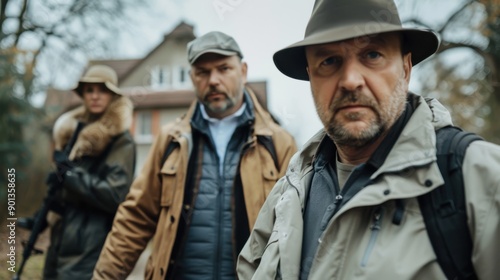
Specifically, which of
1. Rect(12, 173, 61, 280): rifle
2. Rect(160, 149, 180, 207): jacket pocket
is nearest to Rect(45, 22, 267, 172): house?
Rect(12, 173, 61, 280): rifle

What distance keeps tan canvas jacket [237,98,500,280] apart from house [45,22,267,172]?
25834mm

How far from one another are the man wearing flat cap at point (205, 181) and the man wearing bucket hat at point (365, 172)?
3.21 ft

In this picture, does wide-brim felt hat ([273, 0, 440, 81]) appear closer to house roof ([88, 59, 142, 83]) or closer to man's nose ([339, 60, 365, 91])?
man's nose ([339, 60, 365, 91])

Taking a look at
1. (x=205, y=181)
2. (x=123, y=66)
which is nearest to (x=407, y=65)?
(x=205, y=181)

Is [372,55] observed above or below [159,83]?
below

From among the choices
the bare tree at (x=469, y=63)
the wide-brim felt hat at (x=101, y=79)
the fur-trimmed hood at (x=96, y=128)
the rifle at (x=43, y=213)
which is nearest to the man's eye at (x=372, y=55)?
the fur-trimmed hood at (x=96, y=128)

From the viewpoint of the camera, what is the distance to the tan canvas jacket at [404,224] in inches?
55.7

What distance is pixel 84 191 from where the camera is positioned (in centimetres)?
404

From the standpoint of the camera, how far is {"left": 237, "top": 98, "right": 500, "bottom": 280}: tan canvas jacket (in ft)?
4.65

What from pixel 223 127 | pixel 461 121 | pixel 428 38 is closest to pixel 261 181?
pixel 223 127

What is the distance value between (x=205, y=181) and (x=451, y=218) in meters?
2.00

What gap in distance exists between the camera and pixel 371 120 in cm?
180

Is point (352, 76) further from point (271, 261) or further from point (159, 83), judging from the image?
point (159, 83)

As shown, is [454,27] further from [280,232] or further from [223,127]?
[280,232]
